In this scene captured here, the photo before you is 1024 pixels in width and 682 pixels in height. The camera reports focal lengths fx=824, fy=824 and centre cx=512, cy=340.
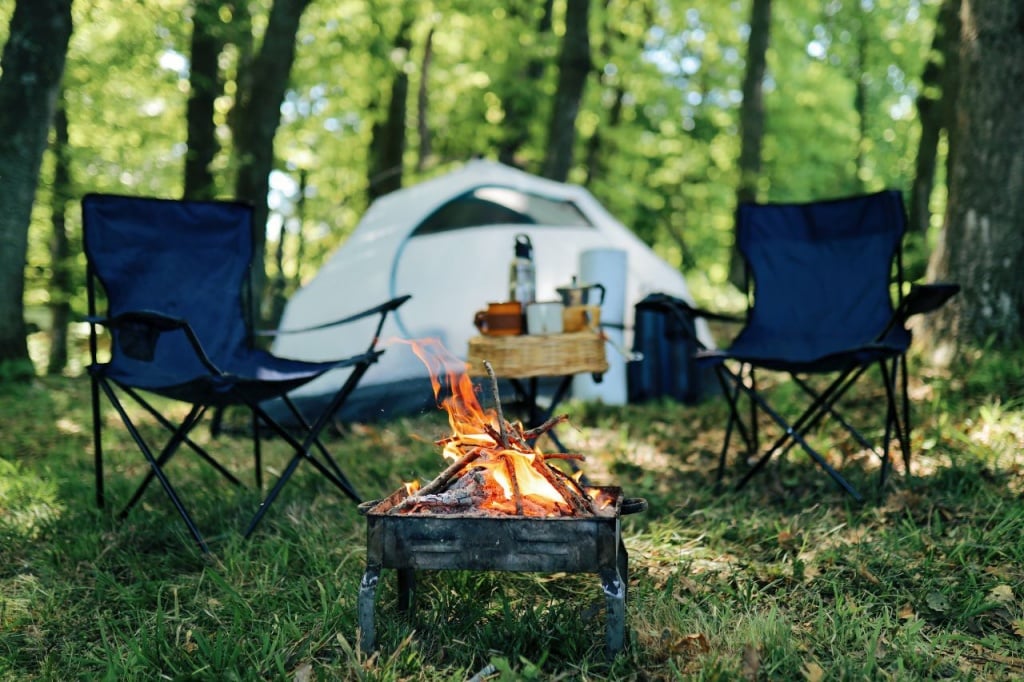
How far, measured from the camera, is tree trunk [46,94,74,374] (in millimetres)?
7023

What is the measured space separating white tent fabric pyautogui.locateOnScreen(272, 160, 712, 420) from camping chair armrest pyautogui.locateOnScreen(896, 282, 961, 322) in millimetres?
2059

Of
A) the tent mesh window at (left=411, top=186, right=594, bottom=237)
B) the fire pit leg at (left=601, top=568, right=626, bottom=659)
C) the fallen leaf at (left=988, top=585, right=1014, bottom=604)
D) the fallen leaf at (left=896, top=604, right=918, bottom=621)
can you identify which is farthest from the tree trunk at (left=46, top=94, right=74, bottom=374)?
the fallen leaf at (left=988, top=585, right=1014, bottom=604)

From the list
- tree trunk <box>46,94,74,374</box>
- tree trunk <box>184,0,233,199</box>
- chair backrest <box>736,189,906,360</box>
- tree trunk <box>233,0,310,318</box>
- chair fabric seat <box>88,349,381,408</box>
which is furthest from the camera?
tree trunk <box>184,0,233,199</box>

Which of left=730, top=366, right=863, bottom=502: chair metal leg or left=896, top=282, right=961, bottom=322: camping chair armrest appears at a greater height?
left=896, top=282, right=961, bottom=322: camping chair armrest

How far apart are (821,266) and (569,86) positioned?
4.11 m

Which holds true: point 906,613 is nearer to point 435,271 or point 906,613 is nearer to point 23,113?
point 435,271

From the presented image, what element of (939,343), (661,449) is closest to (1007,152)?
(939,343)

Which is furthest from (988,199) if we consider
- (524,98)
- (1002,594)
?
(524,98)

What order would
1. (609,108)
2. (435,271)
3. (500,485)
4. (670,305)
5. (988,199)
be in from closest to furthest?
(500,485), (670,305), (988,199), (435,271), (609,108)

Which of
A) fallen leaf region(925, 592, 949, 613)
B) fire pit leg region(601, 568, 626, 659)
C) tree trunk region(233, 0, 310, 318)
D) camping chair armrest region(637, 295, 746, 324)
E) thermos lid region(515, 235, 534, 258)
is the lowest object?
fallen leaf region(925, 592, 949, 613)

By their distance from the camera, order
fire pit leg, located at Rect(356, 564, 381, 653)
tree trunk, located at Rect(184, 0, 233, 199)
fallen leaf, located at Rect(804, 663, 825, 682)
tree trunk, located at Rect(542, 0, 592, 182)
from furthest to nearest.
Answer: tree trunk, located at Rect(184, 0, 233, 199) < tree trunk, located at Rect(542, 0, 592, 182) < fire pit leg, located at Rect(356, 564, 381, 653) < fallen leaf, located at Rect(804, 663, 825, 682)

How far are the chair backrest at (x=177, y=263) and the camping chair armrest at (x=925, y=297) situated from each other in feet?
7.46

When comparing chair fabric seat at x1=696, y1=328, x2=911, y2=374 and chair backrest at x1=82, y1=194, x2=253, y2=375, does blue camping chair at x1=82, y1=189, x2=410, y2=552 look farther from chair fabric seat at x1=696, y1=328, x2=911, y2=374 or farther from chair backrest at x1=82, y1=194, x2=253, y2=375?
chair fabric seat at x1=696, y1=328, x2=911, y2=374

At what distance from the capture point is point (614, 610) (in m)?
1.63
